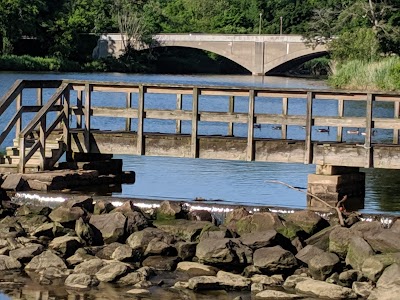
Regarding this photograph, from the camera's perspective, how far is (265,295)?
579 inches

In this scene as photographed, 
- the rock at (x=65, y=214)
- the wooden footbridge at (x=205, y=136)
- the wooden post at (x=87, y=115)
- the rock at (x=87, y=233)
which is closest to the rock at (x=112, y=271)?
the rock at (x=87, y=233)

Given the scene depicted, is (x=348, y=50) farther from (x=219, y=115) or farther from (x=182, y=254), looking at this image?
(x=182, y=254)

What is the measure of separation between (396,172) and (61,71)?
232ft

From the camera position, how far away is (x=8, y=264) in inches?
632

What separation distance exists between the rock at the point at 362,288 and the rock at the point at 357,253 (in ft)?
1.88

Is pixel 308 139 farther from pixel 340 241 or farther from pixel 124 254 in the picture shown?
pixel 124 254

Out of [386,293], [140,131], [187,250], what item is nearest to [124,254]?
[187,250]

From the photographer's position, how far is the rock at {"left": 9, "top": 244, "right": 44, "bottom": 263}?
16.2 meters

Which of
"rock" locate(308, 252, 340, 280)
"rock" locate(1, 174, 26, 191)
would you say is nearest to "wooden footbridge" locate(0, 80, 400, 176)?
"rock" locate(1, 174, 26, 191)

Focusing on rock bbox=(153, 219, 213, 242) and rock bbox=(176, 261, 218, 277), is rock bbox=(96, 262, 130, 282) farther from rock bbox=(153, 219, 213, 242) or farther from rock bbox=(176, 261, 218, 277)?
rock bbox=(153, 219, 213, 242)

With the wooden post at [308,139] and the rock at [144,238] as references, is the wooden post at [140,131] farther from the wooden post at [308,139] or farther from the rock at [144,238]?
the rock at [144,238]

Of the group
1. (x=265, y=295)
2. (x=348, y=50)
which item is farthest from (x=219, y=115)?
(x=348, y=50)

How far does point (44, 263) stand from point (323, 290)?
13.0 ft

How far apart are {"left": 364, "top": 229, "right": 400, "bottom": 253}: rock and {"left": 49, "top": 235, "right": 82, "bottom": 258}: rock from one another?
423 centimetres
